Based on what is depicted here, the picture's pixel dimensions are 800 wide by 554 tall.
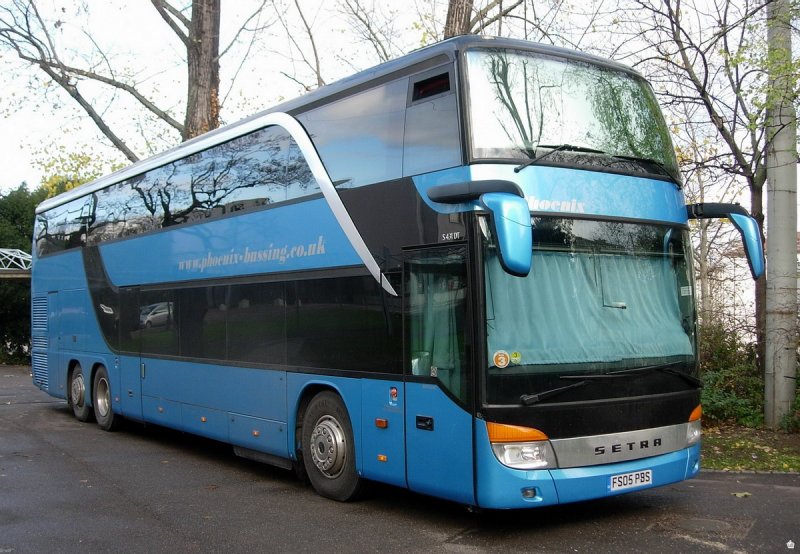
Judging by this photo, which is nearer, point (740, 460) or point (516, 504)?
point (516, 504)

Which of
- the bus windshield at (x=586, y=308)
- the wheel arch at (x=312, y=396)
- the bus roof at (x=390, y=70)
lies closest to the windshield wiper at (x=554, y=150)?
the bus windshield at (x=586, y=308)

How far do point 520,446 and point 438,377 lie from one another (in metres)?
0.87

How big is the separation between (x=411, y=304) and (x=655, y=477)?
8.05 ft

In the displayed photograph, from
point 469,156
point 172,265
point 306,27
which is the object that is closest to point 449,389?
point 469,156

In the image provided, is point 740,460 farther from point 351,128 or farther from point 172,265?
point 172,265

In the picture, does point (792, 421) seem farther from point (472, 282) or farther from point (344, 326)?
point (472, 282)

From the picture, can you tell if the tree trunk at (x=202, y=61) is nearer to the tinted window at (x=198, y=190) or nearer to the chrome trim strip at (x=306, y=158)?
the tinted window at (x=198, y=190)

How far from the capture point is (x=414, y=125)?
729cm

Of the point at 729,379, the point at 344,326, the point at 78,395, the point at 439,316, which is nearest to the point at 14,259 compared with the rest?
the point at 78,395

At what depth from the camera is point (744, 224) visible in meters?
7.52

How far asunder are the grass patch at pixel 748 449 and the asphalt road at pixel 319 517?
0.44m

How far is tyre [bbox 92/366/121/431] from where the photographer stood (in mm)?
13620

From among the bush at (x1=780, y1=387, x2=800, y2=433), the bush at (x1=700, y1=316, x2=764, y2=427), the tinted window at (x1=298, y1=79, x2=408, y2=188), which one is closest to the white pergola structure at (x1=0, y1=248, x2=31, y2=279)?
the bush at (x1=700, y1=316, x2=764, y2=427)

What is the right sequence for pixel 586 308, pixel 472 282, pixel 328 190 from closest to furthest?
pixel 472 282
pixel 586 308
pixel 328 190
